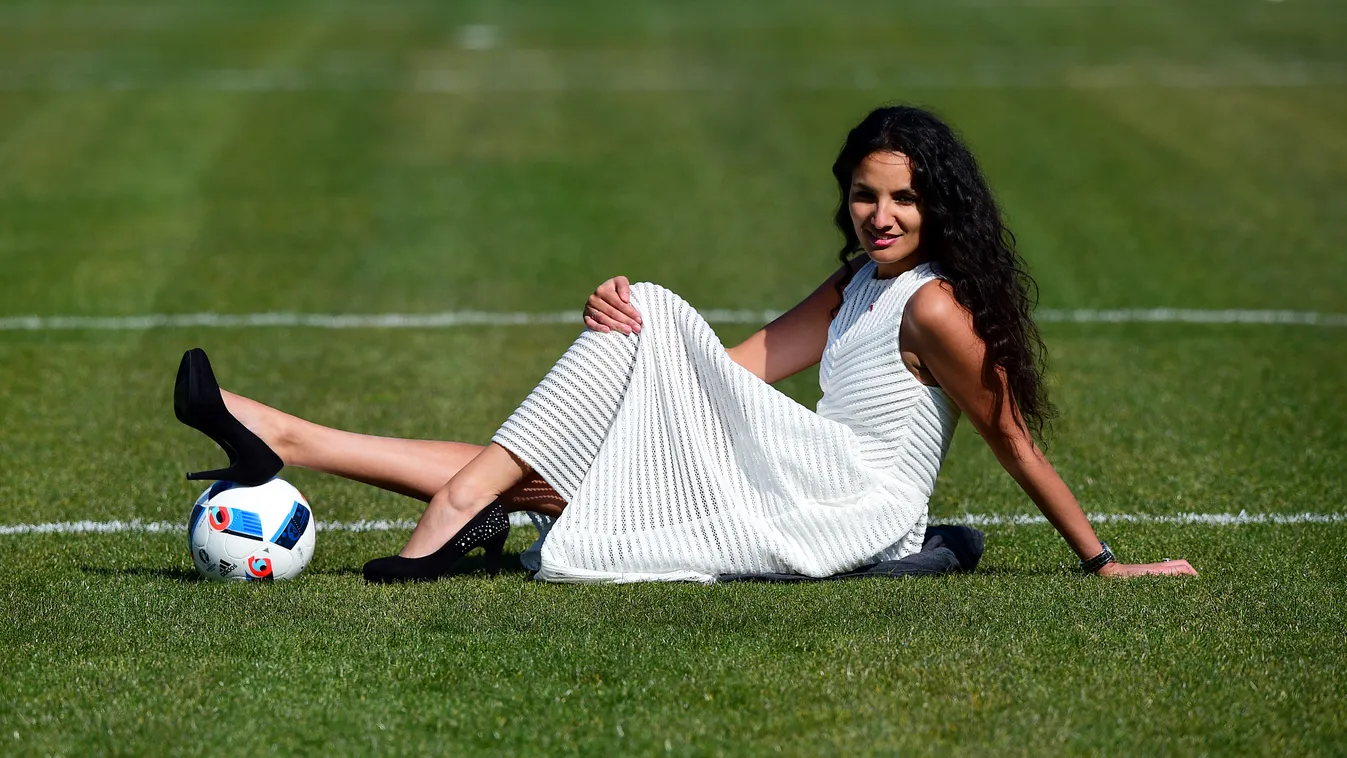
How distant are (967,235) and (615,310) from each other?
119 cm

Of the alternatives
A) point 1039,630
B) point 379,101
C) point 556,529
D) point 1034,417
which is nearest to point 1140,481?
point 1034,417

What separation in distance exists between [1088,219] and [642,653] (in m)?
9.28

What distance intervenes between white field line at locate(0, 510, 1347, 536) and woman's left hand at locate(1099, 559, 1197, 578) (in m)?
0.90

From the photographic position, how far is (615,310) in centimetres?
536

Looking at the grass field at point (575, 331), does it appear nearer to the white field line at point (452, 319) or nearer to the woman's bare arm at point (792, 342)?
the white field line at point (452, 319)

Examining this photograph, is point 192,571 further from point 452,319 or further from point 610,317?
point 452,319

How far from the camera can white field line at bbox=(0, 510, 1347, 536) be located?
6.13 m

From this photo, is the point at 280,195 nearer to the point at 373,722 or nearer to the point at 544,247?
the point at 544,247

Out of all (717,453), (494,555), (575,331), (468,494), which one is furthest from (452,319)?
(717,453)

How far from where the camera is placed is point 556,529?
5355 millimetres

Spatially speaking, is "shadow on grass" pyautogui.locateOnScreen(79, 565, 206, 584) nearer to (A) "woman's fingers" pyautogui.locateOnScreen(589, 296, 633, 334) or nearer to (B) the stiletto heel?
(B) the stiletto heel

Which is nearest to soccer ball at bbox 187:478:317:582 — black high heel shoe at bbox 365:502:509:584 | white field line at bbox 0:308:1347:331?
black high heel shoe at bbox 365:502:509:584

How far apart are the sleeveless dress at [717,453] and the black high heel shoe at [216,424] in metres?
0.83

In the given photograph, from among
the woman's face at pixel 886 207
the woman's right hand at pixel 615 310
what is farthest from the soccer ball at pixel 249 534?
the woman's face at pixel 886 207
